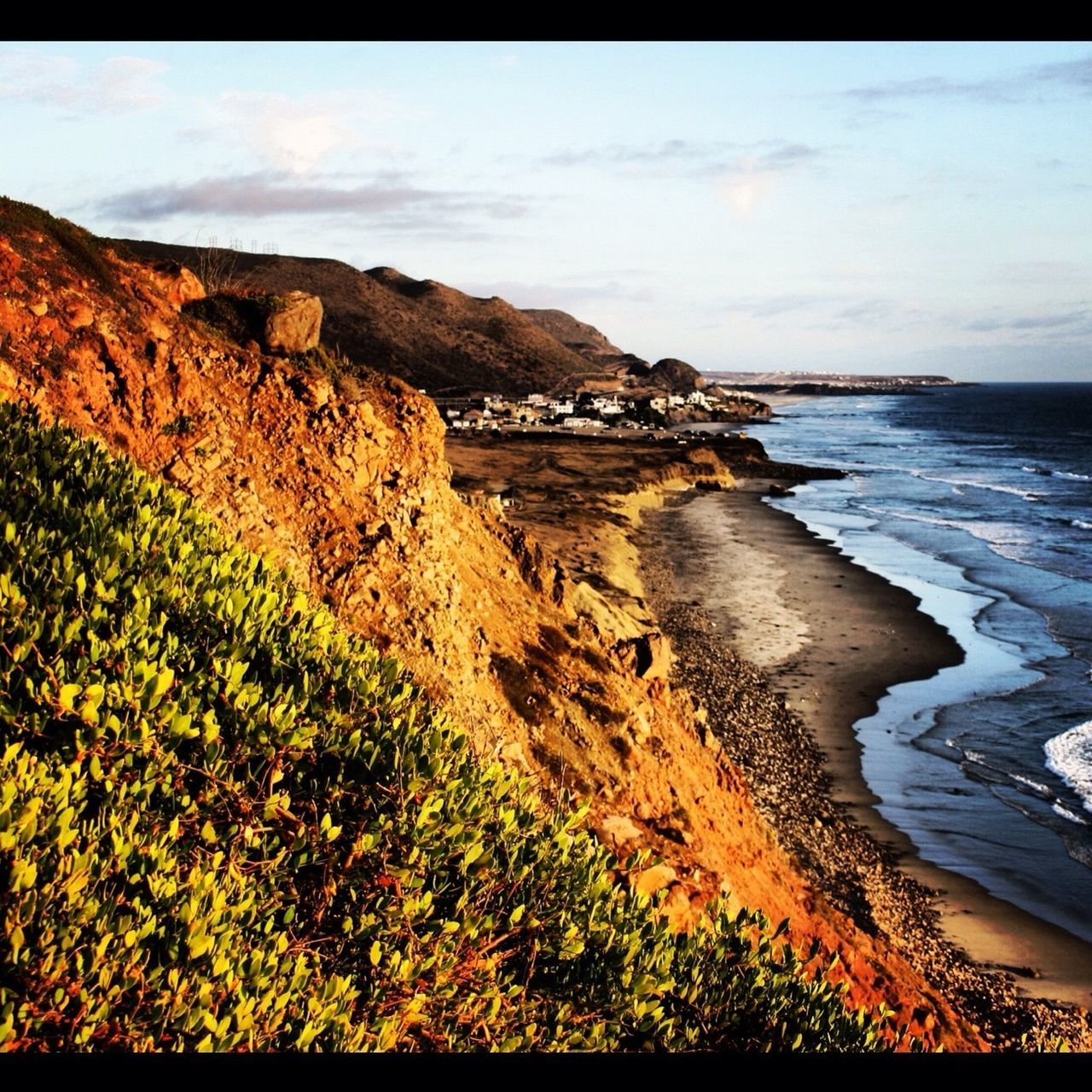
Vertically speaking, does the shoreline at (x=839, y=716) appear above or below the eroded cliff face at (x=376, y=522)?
below

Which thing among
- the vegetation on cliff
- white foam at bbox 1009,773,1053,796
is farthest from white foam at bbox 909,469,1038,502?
the vegetation on cliff

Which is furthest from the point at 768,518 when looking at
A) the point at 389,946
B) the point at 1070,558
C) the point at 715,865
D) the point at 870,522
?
the point at 389,946

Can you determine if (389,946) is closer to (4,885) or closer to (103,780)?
(103,780)

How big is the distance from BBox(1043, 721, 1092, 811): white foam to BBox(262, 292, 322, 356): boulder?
48.1ft

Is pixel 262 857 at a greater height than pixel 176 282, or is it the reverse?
pixel 176 282

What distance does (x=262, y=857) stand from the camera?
4.18 m

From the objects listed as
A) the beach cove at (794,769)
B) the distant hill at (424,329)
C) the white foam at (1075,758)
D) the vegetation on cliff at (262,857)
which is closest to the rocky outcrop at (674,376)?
the distant hill at (424,329)

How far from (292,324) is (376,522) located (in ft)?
8.61

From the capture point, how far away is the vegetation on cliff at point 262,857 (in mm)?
3145

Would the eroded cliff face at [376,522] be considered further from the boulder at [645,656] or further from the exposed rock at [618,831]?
the boulder at [645,656]

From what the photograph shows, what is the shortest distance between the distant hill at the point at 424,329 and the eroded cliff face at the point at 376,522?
3746 inches

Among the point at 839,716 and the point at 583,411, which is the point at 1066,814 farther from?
the point at 583,411

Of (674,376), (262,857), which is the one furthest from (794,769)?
(674,376)

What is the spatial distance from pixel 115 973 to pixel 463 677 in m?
7.66
